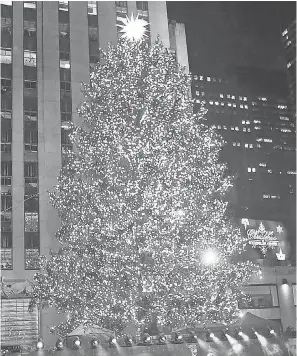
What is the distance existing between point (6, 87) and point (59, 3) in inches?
291

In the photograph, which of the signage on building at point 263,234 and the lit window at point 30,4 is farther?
the signage on building at point 263,234

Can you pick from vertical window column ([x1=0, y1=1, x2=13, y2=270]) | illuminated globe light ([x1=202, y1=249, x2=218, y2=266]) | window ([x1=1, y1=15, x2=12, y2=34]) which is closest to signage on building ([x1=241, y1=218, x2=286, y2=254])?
vertical window column ([x1=0, y1=1, x2=13, y2=270])

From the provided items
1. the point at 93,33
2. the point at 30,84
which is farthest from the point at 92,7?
the point at 30,84

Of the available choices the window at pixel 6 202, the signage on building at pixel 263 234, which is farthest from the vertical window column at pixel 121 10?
the signage on building at pixel 263 234

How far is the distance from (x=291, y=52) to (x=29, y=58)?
125 meters

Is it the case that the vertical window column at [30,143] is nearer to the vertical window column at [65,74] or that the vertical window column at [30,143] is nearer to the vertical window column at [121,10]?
the vertical window column at [65,74]

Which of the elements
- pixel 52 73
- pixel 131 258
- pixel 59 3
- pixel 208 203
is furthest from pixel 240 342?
pixel 59 3

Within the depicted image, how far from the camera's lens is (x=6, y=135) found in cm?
3141

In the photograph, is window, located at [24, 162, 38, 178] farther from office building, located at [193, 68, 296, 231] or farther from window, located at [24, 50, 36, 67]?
office building, located at [193, 68, 296, 231]

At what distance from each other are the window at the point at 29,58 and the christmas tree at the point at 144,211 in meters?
11.4

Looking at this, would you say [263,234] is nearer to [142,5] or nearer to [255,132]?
[142,5]

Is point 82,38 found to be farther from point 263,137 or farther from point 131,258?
point 263,137

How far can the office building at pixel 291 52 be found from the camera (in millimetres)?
135625

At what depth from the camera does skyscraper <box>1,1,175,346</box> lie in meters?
28.8
